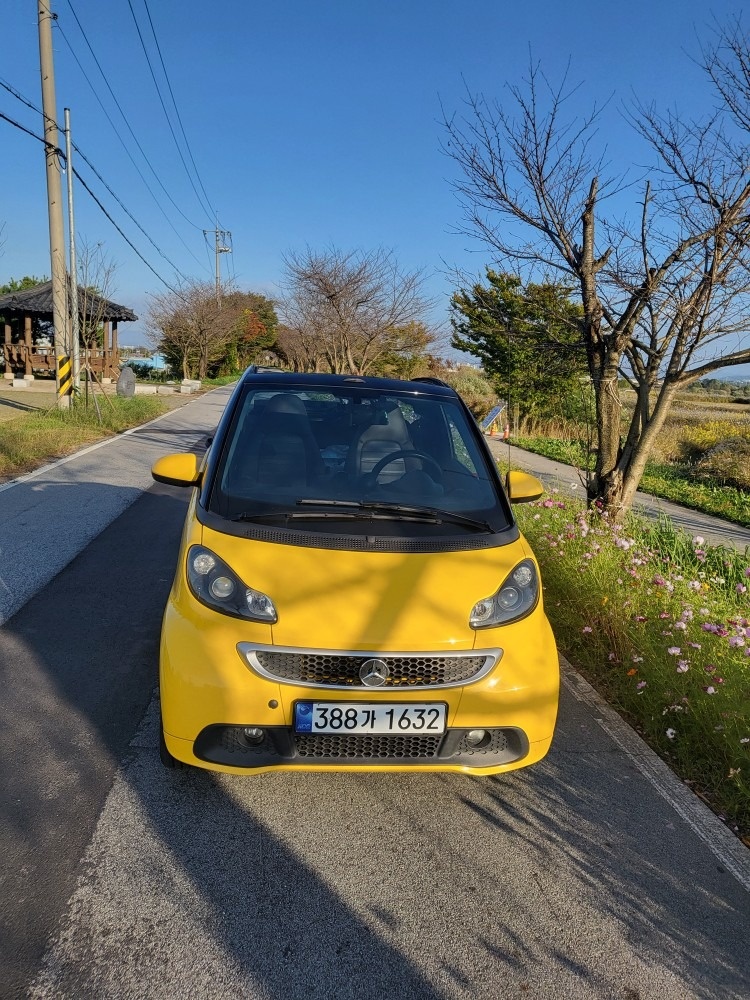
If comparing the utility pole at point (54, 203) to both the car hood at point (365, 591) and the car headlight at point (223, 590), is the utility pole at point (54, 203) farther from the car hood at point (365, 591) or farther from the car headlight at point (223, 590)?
the car hood at point (365, 591)

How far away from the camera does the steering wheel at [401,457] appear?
3484 mm

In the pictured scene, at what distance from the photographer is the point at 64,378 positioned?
16703 mm

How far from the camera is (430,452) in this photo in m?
3.73

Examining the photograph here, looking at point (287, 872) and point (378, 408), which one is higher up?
point (378, 408)

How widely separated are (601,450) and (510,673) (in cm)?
444

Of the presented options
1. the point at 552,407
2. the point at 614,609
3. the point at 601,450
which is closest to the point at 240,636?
the point at 614,609

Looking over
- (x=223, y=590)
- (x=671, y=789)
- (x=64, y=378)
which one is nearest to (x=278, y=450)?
(x=223, y=590)

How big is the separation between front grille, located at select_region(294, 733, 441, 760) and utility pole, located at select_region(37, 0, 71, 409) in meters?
16.1

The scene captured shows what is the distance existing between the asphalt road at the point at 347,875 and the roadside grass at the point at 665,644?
208 millimetres

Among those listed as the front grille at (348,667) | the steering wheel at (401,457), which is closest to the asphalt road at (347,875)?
the front grille at (348,667)

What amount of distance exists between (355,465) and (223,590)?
114 centimetres

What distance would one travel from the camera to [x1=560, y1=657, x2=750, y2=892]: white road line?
2.59 m

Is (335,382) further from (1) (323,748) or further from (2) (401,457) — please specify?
(1) (323,748)

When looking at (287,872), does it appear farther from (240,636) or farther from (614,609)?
(614,609)
